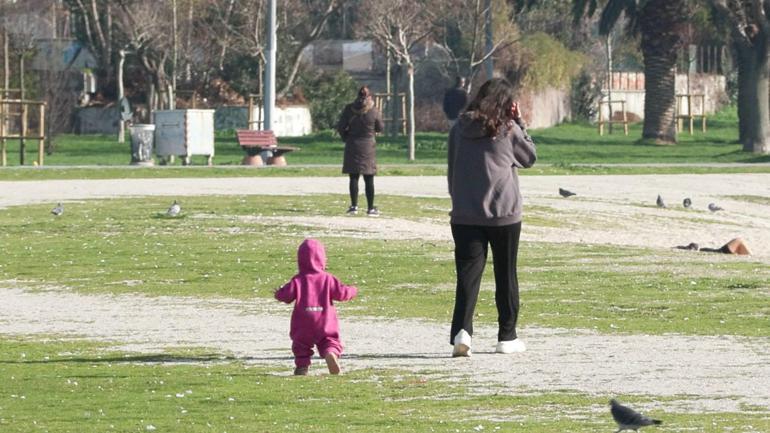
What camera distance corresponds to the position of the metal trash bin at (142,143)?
43159 millimetres

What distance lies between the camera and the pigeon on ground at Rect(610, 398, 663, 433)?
8000mm

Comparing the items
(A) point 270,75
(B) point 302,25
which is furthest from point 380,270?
(B) point 302,25

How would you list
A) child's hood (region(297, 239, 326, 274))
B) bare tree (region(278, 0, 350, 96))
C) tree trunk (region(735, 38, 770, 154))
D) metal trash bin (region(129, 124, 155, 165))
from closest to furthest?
child's hood (region(297, 239, 326, 274)), metal trash bin (region(129, 124, 155, 165)), tree trunk (region(735, 38, 770, 154)), bare tree (region(278, 0, 350, 96))

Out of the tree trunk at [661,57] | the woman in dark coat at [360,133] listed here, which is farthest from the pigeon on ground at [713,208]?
the tree trunk at [661,57]

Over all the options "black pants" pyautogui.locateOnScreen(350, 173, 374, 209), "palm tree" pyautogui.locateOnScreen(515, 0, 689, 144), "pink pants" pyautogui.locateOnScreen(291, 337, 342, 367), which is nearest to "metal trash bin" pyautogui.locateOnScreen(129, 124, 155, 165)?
"black pants" pyautogui.locateOnScreen(350, 173, 374, 209)

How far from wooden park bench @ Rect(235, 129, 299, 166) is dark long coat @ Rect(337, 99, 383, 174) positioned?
18.5 m

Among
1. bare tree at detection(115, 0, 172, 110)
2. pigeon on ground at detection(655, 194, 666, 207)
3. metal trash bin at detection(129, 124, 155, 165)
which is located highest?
bare tree at detection(115, 0, 172, 110)

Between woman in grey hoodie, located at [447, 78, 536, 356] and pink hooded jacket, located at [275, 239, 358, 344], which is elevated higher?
woman in grey hoodie, located at [447, 78, 536, 356]

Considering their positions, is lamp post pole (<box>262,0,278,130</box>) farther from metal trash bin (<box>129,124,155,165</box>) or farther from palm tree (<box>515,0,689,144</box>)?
palm tree (<box>515,0,689,144</box>)

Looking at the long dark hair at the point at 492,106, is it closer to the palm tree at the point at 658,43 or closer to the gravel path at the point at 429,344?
the gravel path at the point at 429,344

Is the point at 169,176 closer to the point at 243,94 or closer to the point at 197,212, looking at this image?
the point at 197,212

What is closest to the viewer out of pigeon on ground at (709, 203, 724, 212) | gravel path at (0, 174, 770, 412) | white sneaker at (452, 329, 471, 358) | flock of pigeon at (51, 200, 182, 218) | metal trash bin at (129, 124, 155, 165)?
gravel path at (0, 174, 770, 412)

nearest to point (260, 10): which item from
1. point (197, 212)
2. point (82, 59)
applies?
point (82, 59)

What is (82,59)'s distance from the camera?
79.5 meters
